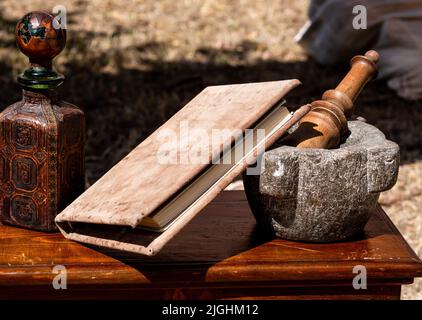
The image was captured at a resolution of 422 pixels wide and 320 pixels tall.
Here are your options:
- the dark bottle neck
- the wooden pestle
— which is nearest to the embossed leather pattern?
the dark bottle neck

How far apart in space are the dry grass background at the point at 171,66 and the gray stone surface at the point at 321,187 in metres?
1.82

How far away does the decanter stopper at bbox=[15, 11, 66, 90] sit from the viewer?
1979mm

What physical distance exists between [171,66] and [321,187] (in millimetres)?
3729

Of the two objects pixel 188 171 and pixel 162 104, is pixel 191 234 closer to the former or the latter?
pixel 188 171

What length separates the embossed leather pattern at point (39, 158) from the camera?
1.98 metres

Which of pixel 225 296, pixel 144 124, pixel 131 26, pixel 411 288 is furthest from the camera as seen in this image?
pixel 131 26

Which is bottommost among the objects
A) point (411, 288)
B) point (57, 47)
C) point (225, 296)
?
point (411, 288)

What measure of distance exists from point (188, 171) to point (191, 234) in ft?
1.07

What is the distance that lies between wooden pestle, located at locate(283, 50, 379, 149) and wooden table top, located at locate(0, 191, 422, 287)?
0.25m

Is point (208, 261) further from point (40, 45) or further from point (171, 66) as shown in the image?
point (171, 66)

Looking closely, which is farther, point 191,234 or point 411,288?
point 411,288

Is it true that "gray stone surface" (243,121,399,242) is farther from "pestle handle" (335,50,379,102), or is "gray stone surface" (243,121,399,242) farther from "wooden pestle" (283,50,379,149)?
"pestle handle" (335,50,379,102)

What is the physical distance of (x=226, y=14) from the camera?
249 inches

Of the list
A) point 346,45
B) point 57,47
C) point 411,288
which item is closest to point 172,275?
point 57,47
